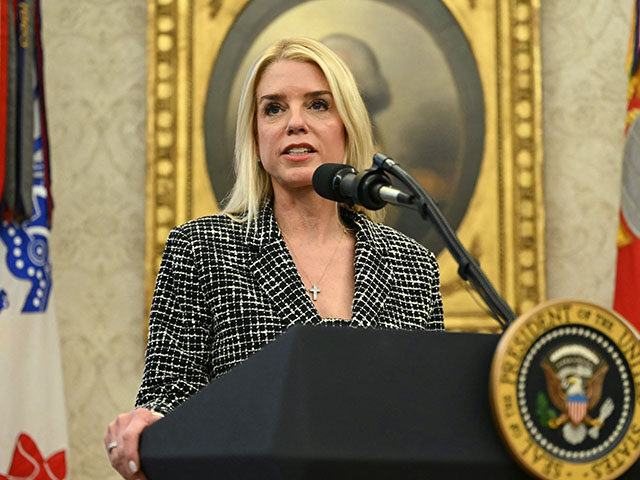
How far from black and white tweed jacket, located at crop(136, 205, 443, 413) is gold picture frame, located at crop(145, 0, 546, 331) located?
64.7 inches

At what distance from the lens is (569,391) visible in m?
1.01

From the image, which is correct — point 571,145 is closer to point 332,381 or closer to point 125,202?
point 125,202

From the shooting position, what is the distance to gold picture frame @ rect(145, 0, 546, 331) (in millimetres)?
3621

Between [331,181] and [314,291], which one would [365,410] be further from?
[314,291]

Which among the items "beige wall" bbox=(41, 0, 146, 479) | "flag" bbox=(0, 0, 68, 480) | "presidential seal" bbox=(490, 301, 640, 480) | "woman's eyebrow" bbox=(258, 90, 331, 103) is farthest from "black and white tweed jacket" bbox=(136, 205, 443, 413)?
"beige wall" bbox=(41, 0, 146, 479)

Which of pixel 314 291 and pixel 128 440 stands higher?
pixel 314 291

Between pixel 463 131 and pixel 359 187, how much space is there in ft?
8.08

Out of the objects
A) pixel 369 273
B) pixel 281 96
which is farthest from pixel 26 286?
pixel 369 273

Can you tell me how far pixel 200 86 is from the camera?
3.73 meters

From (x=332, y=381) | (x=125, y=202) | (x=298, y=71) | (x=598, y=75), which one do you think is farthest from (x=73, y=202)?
(x=332, y=381)

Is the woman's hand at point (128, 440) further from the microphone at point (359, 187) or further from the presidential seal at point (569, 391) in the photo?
the presidential seal at point (569, 391)

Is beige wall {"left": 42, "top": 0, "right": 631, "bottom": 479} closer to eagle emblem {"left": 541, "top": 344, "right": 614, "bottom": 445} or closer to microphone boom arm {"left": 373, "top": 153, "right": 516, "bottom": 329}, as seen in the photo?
microphone boom arm {"left": 373, "top": 153, "right": 516, "bottom": 329}

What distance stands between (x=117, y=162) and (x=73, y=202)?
0.24 m

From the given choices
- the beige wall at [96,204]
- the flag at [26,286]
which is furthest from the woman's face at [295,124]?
the beige wall at [96,204]
